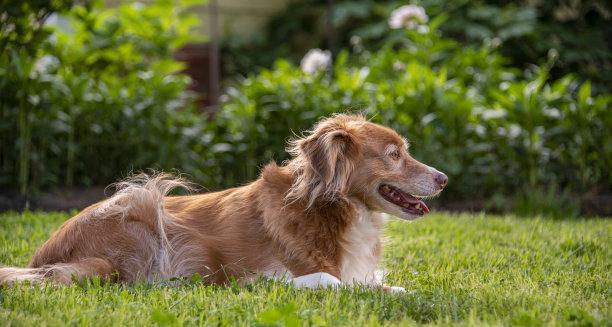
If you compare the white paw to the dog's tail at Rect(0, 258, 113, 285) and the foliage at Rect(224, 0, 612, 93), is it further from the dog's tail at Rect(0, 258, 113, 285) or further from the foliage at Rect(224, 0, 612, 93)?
the foliage at Rect(224, 0, 612, 93)

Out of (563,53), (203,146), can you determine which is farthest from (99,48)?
(563,53)

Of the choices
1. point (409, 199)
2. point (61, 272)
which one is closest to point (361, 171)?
point (409, 199)

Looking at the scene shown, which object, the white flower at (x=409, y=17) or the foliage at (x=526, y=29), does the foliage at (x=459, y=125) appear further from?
the foliage at (x=526, y=29)

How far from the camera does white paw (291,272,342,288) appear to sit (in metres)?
4.03

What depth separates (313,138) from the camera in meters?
4.34

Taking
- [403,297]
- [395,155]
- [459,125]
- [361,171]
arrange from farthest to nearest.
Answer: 1. [459,125]
2. [395,155]
3. [361,171]
4. [403,297]

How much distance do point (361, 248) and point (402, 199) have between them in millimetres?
362

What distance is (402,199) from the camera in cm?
444

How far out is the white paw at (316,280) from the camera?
403 centimetres

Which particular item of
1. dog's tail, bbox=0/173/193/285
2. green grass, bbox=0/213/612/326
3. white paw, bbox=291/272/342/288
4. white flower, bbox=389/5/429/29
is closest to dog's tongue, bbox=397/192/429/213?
green grass, bbox=0/213/612/326

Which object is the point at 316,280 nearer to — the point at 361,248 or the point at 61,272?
the point at 361,248

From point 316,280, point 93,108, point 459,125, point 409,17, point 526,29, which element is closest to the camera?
point 316,280

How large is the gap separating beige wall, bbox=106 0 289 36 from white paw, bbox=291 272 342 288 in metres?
12.7

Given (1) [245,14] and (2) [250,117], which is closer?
(2) [250,117]
